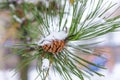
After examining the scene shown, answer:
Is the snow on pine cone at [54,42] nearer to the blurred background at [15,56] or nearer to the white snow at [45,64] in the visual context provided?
the white snow at [45,64]

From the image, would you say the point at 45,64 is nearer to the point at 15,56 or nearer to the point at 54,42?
the point at 54,42

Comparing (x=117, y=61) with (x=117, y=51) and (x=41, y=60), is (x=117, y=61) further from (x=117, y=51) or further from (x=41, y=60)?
(x=41, y=60)

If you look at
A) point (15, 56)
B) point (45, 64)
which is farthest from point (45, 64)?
point (15, 56)

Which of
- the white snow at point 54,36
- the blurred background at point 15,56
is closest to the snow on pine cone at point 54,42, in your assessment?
the white snow at point 54,36

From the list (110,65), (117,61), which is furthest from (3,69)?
(117,61)

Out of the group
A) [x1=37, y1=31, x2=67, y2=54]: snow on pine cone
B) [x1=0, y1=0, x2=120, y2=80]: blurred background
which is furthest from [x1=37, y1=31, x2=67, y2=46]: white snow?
[x1=0, y1=0, x2=120, y2=80]: blurred background

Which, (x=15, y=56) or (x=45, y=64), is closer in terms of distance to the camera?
(x=45, y=64)

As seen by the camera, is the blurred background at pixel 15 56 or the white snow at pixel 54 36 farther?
the blurred background at pixel 15 56

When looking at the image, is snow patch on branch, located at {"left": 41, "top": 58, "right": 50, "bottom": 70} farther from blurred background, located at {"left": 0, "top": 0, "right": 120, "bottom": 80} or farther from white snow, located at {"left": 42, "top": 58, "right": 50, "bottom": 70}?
blurred background, located at {"left": 0, "top": 0, "right": 120, "bottom": 80}

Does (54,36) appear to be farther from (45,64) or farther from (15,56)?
(15,56)

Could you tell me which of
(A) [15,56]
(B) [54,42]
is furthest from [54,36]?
(A) [15,56]

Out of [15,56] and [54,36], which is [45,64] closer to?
[54,36]
